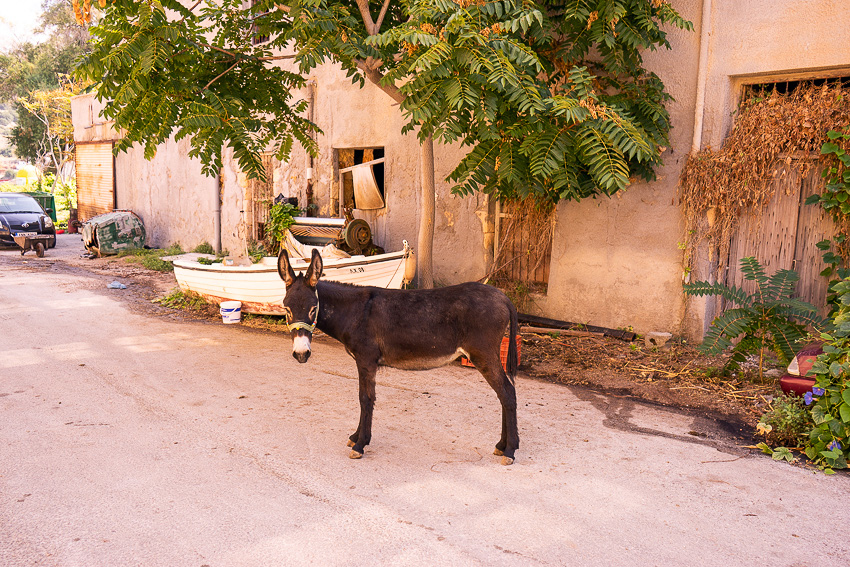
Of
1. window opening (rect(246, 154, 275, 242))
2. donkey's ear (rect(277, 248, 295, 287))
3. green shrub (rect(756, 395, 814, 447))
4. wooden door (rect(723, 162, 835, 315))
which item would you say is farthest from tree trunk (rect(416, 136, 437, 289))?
window opening (rect(246, 154, 275, 242))

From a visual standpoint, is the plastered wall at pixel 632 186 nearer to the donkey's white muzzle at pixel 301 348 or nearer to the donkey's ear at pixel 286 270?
the donkey's ear at pixel 286 270

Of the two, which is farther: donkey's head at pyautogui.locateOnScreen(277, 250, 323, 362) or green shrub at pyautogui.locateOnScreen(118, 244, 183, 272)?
green shrub at pyautogui.locateOnScreen(118, 244, 183, 272)

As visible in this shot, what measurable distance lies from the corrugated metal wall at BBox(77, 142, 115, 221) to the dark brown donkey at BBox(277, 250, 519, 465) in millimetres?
20691

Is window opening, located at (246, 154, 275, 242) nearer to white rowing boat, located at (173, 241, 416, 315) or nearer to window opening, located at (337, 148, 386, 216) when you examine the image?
window opening, located at (337, 148, 386, 216)

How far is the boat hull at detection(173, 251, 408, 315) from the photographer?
31.1 ft

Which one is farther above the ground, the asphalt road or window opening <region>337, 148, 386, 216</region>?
window opening <region>337, 148, 386, 216</region>

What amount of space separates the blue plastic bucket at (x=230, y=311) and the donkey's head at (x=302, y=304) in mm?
5754

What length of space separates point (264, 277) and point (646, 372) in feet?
19.5

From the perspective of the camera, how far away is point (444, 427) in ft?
19.3

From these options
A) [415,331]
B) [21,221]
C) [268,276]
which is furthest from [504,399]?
[21,221]

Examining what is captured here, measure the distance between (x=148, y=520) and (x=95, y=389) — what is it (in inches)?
134

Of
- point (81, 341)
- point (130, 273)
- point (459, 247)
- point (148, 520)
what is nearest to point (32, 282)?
point (130, 273)

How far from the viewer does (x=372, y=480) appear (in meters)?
4.73

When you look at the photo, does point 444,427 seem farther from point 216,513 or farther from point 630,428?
point 216,513
